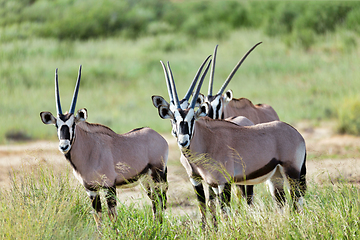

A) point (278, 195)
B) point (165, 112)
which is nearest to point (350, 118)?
point (278, 195)

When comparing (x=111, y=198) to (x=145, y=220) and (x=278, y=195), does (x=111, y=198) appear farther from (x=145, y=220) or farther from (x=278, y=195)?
(x=278, y=195)

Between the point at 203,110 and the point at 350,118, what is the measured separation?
888 centimetres

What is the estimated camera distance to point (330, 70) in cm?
1830

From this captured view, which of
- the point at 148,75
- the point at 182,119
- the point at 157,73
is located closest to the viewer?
the point at 182,119

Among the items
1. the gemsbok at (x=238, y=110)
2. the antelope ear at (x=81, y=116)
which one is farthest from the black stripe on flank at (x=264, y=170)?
the gemsbok at (x=238, y=110)

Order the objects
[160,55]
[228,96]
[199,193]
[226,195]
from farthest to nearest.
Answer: [160,55] → [228,96] → [199,193] → [226,195]

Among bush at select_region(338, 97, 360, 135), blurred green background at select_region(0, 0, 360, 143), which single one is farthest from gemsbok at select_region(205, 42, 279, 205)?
blurred green background at select_region(0, 0, 360, 143)

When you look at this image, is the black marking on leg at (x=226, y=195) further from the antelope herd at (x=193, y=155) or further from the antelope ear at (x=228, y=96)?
the antelope ear at (x=228, y=96)

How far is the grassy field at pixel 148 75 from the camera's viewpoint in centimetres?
1505

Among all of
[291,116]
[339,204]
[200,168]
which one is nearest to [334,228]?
[339,204]

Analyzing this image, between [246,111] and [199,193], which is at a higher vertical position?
[246,111]

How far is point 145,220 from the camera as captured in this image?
4.94 metres

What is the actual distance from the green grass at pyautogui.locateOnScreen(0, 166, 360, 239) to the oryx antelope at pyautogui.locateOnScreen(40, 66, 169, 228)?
24cm

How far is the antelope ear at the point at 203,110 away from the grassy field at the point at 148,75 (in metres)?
8.78
